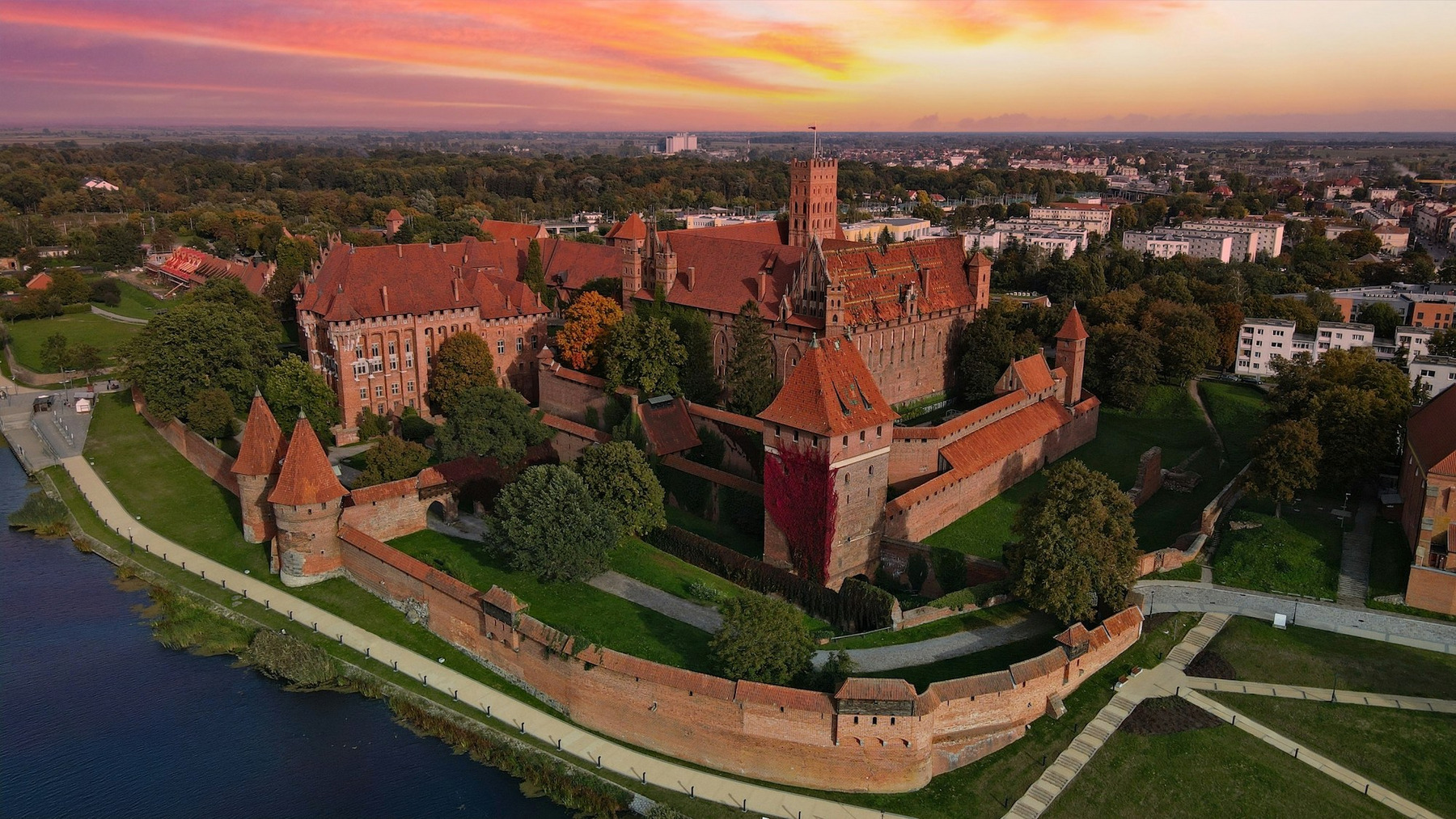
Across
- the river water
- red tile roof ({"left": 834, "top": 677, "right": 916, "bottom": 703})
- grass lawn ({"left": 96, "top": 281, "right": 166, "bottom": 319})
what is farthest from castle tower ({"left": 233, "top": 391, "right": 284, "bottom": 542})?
grass lawn ({"left": 96, "top": 281, "right": 166, "bottom": 319})

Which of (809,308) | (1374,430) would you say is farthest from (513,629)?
(1374,430)

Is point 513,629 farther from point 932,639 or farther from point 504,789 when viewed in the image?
point 932,639

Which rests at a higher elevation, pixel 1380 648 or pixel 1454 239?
pixel 1454 239

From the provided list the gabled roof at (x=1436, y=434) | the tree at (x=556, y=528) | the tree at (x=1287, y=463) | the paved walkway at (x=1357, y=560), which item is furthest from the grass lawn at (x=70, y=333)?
the gabled roof at (x=1436, y=434)

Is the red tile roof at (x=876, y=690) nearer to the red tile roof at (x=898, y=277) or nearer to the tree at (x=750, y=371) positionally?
the tree at (x=750, y=371)

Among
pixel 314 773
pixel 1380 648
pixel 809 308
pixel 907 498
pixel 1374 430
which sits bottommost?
pixel 314 773

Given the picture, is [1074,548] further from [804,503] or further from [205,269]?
[205,269]

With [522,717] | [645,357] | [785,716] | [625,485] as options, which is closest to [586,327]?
[645,357]
